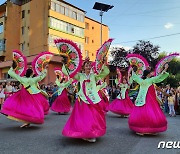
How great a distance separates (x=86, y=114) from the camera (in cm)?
533

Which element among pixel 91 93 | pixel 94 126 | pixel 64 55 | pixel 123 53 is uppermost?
pixel 123 53

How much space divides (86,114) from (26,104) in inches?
96.2

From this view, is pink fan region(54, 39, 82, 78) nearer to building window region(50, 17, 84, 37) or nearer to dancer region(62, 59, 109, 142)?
dancer region(62, 59, 109, 142)

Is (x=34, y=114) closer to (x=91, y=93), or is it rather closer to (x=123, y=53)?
(x=91, y=93)

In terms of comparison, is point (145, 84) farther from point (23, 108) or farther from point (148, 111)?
point (23, 108)

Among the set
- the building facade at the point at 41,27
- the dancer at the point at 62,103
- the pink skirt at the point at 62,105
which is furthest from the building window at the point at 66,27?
the pink skirt at the point at 62,105

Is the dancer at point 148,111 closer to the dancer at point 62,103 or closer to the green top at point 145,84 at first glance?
the green top at point 145,84

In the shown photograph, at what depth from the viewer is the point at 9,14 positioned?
35.5m

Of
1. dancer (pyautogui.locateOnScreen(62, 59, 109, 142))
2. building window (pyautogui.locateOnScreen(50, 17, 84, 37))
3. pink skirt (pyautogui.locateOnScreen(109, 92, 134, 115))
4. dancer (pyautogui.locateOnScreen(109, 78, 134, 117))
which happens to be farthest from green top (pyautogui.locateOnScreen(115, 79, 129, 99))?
building window (pyautogui.locateOnScreen(50, 17, 84, 37))

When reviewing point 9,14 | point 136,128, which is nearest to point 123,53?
point 9,14

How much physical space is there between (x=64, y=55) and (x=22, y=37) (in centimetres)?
3130

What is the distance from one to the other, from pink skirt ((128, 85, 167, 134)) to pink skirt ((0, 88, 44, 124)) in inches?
104

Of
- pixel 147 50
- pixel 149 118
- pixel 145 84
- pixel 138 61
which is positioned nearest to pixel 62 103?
pixel 138 61

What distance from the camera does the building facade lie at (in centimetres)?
2980
